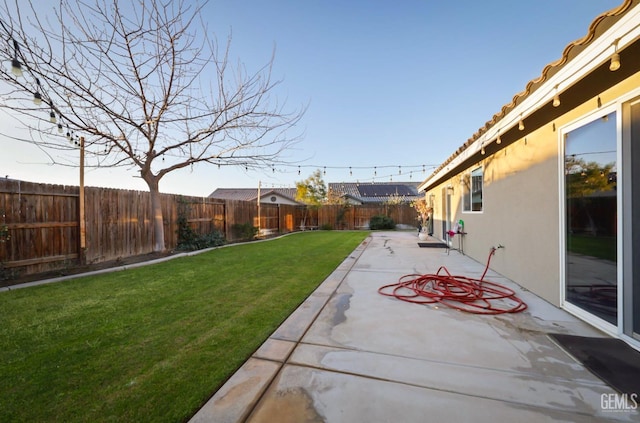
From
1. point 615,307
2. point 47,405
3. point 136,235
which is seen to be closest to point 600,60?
point 615,307

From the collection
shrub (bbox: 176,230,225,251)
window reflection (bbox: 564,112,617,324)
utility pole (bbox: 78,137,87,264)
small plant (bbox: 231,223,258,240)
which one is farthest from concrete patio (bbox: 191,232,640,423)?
small plant (bbox: 231,223,258,240)

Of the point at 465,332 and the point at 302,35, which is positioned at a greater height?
the point at 302,35

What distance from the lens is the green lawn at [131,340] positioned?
1.47 metres

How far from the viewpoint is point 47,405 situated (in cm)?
145

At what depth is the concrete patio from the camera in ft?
4.62

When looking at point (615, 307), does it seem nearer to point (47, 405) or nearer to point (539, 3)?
point (47, 405)

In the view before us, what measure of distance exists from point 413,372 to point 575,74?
2823mm

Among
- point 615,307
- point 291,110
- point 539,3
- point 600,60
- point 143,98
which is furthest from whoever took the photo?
point 291,110

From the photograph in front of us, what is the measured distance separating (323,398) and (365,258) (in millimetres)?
4822

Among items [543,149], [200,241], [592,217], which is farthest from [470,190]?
[200,241]

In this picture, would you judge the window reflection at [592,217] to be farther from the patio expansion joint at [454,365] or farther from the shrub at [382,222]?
the shrub at [382,222]

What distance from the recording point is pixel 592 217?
8.17ft

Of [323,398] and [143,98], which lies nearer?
[323,398]

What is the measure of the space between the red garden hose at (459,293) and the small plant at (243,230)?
7.99 meters
